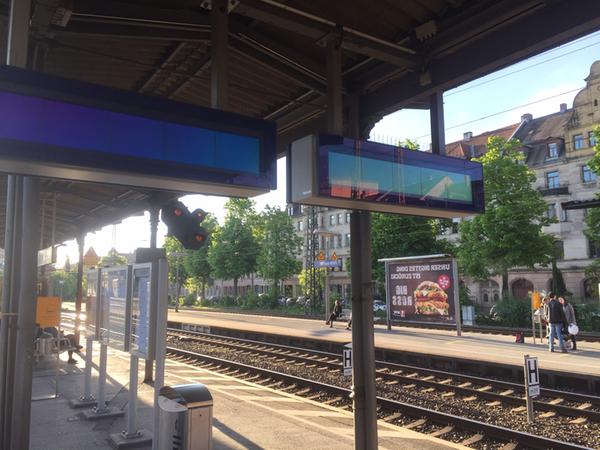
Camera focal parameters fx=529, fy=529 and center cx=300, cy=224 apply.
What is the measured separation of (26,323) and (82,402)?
5143mm

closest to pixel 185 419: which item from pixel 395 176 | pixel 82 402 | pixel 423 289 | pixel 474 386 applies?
pixel 395 176

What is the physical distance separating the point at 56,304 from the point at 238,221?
1840 inches

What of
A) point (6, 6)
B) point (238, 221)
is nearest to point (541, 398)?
point (6, 6)

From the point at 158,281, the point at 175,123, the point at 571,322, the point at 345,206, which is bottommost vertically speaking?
the point at 571,322

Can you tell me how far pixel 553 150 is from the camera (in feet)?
165

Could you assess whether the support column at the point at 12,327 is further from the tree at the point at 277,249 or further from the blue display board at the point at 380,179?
the tree at the point at 277,249

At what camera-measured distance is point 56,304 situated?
33.4 feet

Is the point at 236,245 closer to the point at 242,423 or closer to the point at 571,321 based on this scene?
the point at 571,321

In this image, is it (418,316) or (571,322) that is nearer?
(571,322)

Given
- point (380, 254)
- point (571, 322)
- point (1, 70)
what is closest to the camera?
point (1, 70)

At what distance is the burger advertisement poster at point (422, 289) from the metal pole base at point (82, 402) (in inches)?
593

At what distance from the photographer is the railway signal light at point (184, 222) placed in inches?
201

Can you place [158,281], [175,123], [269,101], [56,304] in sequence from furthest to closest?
[56,304], [269,101], [158,281], [175,123]

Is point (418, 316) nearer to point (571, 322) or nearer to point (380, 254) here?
point (571, 322)
